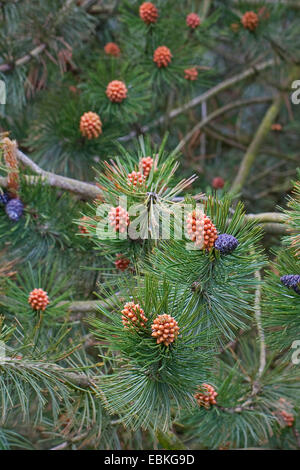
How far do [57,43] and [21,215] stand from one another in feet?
1.81

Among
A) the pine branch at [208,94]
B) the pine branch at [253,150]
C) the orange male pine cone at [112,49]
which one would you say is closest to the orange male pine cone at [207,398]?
the pine branch at [253,150]

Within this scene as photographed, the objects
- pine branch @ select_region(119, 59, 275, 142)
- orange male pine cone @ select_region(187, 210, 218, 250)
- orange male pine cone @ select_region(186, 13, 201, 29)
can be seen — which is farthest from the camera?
pine branch @ select_region(119, 59, 275, 142)

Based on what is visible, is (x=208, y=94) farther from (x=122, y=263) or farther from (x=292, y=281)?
(x=292, y=281)

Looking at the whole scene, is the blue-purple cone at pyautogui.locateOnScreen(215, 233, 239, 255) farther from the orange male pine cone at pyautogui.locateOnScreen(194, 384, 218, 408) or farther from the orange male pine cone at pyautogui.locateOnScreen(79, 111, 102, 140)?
the orange male pine cone at pyautogui.locateOnScreen(79, 111, 102, 140)

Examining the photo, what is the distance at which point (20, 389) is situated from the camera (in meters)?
0.89

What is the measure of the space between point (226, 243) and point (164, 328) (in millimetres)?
132

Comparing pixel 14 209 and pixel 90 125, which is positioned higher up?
pixel 90 125

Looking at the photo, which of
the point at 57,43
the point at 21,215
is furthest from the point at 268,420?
the point at 57,43

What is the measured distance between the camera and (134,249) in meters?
0.93

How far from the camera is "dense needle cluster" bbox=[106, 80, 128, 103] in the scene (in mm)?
1343

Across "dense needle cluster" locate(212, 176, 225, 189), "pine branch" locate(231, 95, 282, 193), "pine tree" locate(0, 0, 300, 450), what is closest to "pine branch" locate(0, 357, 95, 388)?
"pine tree" locate(0, 0, 300, 450)

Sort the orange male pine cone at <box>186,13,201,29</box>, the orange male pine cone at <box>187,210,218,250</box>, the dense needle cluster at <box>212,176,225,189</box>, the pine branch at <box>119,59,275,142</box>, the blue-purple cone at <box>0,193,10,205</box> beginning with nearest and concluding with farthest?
the orange male pine cone at <box>187,210,218,250</box>
the blue-purple cone at <box>0,193,10,205</box>
the orange male pine cone at <box>186,13,201,29</box>
the pine branch at <box>119,59,275,142</box>
the dense needle cluster at <box>212,176,225,189</box>
